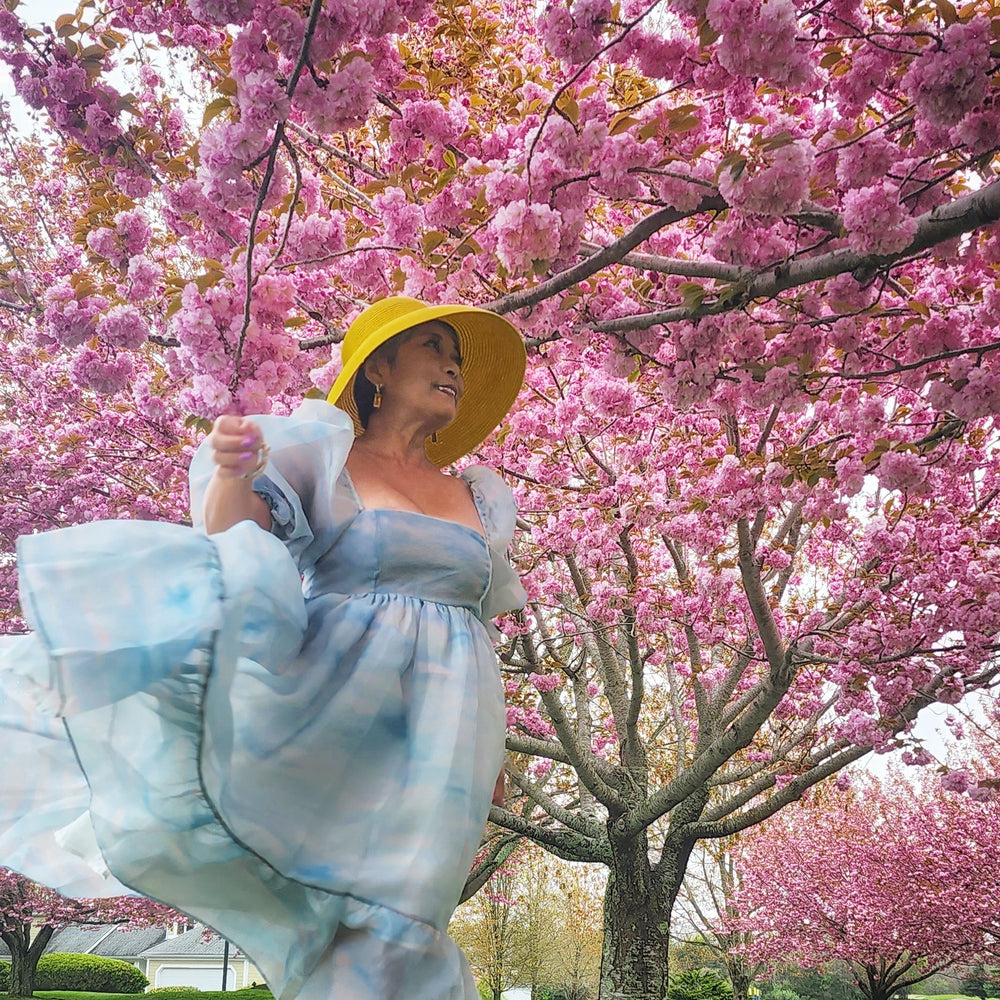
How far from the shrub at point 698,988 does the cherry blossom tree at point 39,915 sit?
7.58m

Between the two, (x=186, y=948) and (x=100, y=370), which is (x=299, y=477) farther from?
(x=186, y=948)

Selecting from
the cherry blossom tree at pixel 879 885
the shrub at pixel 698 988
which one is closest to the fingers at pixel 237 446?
the cherry blossom tree at pixel 879 885

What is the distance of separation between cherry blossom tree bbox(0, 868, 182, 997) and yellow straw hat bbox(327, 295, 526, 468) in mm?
13114

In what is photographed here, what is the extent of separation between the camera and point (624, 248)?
2.50 m

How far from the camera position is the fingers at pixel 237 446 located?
1519mm

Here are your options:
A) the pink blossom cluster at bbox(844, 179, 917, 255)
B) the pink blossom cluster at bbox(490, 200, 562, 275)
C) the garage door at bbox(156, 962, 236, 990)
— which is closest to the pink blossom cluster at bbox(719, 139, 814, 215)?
the pink blossom cluster at bbox(844, 179, 917, 255)

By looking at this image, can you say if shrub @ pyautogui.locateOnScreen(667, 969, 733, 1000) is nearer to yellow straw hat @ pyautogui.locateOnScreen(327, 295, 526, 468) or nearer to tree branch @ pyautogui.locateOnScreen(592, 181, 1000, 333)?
tree branch @ pyautogui.locateOnScreen(592, 181, 1000, 333)

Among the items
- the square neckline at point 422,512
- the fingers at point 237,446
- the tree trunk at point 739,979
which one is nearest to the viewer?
the fingers at point 237,446

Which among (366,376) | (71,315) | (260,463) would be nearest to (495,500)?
(366,376)

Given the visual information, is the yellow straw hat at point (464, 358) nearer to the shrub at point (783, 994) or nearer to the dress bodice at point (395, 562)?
the dress bodice at point (395, 562)

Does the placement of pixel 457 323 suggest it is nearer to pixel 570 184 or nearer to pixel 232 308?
pixel 570 184

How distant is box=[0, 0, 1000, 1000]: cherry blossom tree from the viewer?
7.65ft

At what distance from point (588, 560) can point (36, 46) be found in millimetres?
4703

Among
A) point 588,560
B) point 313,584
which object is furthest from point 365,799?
point 588,560
